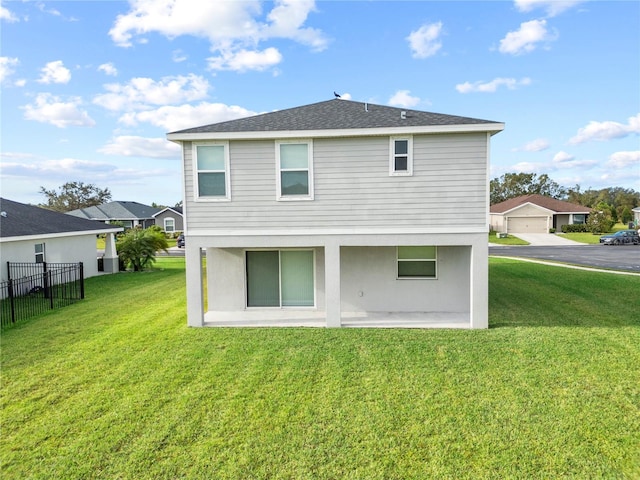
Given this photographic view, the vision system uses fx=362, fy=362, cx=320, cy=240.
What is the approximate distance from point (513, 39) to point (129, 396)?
20885 millimetres

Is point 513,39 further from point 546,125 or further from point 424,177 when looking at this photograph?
point 424,177

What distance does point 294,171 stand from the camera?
31.1 feet

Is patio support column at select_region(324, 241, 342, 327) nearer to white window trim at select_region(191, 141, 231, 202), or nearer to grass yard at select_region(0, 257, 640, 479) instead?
grass yard at select_region(0, 257, 640, 479)

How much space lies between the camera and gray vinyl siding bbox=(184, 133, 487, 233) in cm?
908

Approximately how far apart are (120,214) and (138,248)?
94.8ft

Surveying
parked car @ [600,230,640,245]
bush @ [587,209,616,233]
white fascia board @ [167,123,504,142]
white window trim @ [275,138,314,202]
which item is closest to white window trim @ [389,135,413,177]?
white fascia board @ [167,123,504,142]

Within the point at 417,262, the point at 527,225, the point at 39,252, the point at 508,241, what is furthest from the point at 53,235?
the point at 527,225

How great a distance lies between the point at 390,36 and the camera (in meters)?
17.6

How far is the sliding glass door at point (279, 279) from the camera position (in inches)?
431

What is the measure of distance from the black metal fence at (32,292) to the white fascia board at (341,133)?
7.40 metres

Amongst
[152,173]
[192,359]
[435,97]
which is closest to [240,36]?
[435,97]

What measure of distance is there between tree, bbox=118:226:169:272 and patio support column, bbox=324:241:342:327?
52.8ft

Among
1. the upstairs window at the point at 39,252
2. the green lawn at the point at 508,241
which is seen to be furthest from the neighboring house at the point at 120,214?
the green lawn at the point at 508,241

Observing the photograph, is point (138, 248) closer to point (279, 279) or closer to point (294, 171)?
point (279, 279)
